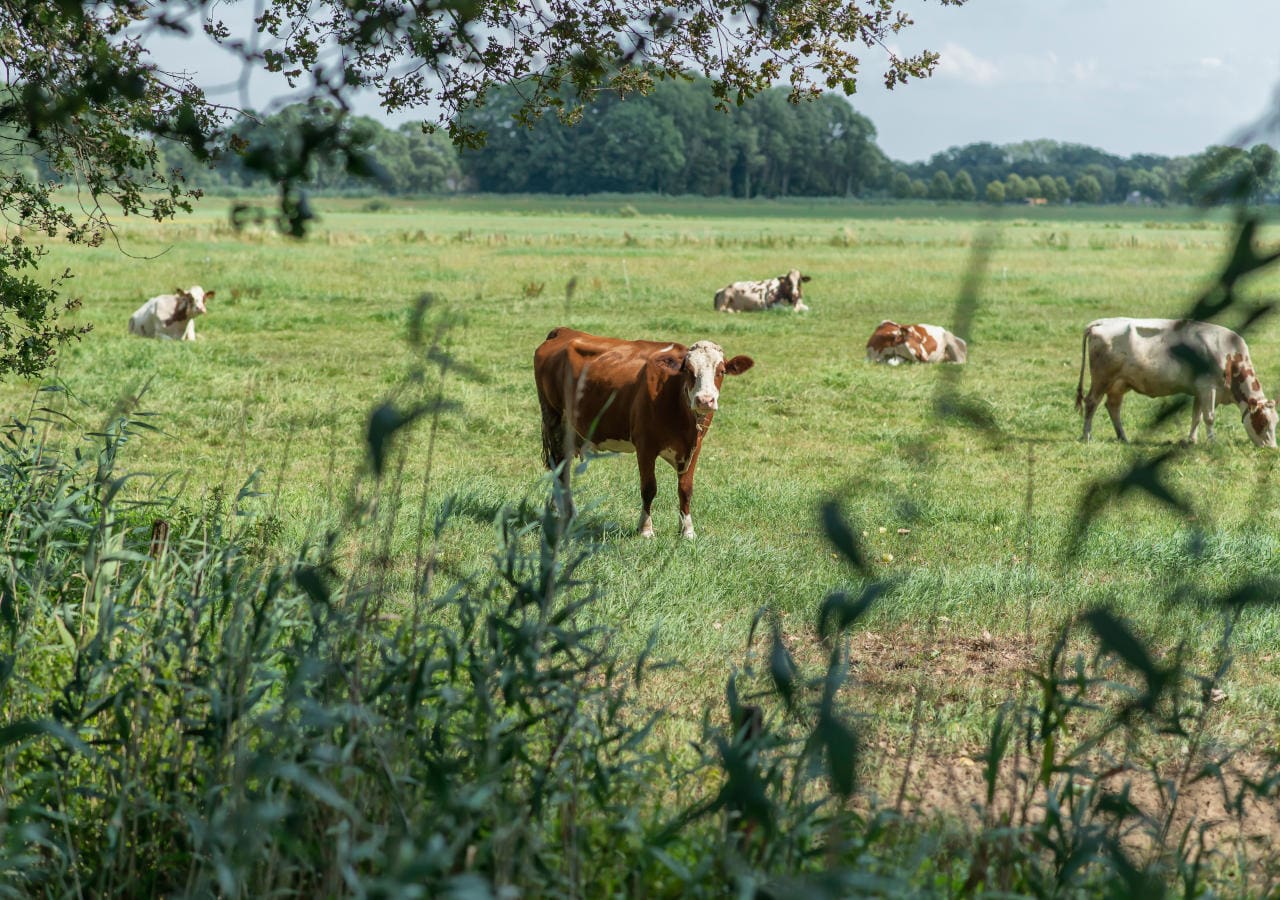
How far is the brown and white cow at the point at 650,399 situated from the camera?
833cm

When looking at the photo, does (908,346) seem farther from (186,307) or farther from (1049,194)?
(1049,194)

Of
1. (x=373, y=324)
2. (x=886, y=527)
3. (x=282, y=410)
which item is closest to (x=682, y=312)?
(x=373, y=324)

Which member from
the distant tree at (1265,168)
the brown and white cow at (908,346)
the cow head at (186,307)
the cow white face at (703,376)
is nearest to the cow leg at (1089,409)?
the brown and white cow at (908,346)

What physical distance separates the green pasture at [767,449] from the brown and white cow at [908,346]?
0.57m

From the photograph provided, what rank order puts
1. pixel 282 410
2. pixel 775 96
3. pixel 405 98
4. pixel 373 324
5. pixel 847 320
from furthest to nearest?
1. pixel 775 96
2. pixel 847 320
3. pixel 373 324
4. pixel 282 410
5. pixel 405 98

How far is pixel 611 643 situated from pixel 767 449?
7.05 m

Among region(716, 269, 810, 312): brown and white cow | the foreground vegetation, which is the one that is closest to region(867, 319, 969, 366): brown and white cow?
the foreground vegetation

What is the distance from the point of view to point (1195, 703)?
5527 millimetres

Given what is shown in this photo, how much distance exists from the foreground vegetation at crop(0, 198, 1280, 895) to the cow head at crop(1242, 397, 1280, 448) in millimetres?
205

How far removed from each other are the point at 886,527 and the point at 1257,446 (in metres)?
6.11

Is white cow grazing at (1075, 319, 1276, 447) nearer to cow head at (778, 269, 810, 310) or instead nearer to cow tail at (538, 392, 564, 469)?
cow tail at (538, 392, 564, 469)

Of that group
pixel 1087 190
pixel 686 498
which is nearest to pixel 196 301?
pixel 686 498

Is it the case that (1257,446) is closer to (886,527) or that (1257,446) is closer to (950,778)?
(886,527)

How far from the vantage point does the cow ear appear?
8.41 meters
